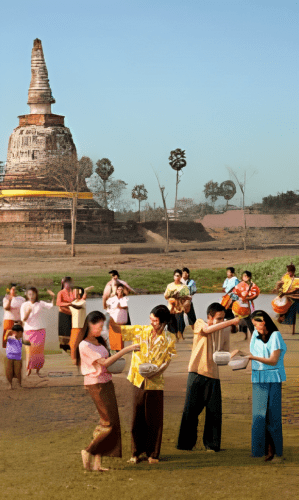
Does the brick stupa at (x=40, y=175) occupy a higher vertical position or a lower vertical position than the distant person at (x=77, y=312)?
higher

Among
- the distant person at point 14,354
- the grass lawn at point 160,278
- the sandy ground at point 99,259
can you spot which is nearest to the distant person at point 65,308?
the distant person at point 14,354

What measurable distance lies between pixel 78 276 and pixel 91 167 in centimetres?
1488

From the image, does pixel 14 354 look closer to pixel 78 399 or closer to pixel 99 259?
pixel 78 399

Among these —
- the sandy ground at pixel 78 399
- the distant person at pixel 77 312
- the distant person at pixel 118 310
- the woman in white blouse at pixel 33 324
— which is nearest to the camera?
the sandy ground at pixel 78 399

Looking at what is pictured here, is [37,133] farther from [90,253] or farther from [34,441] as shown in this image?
[34,441]

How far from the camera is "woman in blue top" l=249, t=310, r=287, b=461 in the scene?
630 cm

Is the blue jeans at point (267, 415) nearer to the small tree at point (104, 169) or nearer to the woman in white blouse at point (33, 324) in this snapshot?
the woman in white blouse at point (33, 324)

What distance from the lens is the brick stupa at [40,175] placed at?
140 feet

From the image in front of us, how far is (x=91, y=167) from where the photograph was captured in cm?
4350

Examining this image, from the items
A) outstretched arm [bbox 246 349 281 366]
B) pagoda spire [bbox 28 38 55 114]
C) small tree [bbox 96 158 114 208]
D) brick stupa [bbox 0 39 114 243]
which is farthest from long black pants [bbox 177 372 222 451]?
small tree [bbox 96 158 114 208]

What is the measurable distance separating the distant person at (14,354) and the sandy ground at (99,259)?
2103 centimetres

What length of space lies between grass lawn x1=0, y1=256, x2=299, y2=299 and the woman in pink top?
1762 cm

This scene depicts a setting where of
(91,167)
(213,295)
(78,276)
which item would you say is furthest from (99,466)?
(91,167)

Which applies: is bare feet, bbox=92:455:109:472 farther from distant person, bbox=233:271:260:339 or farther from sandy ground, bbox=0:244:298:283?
sandy ground, bbox=0:244:298:283
